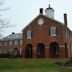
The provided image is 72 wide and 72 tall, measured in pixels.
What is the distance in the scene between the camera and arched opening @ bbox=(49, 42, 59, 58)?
177ft

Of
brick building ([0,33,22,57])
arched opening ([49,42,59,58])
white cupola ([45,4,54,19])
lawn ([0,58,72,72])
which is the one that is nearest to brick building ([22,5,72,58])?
arched opening ([49,42,59,58])

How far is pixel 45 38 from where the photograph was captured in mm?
55594

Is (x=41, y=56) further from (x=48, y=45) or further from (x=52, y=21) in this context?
(x=52, y=21)

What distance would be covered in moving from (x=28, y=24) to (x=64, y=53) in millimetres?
11554

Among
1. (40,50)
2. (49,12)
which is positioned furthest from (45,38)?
(49,12)

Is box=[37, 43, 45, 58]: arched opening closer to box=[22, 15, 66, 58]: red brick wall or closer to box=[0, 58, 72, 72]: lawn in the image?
box=[22, 15, 66, 58]: red brick wall

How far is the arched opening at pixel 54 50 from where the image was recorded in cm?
5391

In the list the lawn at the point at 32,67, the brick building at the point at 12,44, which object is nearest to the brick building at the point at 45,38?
the lawn at the point at 32,67

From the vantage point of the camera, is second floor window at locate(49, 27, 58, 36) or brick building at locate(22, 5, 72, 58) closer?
brick building at locate(22, 5, 72, 58)

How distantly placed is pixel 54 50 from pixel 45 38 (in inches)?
135

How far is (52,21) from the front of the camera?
55.3 metres

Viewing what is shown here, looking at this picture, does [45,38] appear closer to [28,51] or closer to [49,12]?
[28,51]

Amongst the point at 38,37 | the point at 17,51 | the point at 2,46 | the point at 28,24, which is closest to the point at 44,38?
Result: the point at 38,37

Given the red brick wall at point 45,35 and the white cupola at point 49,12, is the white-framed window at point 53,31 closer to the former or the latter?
the red brick wall at point 45,35
